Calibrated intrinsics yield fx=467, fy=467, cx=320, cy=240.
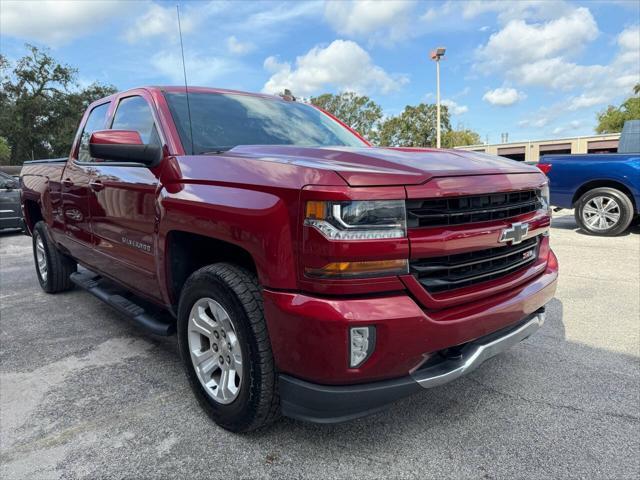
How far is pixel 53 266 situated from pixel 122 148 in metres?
3.01

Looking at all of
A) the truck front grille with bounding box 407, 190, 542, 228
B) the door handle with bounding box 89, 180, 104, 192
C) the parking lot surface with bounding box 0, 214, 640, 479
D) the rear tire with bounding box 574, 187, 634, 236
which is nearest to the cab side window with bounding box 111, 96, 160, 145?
the door handle with bounding box 89, 180, 104, 192

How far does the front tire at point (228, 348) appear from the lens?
2.07 meters

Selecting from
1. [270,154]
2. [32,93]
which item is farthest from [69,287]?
[32,93]

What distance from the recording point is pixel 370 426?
2398 millimetres

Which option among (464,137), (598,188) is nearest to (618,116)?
(464,137)

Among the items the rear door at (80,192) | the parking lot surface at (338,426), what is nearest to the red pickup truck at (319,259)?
the parking lot surface at (338,426)

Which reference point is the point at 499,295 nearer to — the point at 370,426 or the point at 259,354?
the point at 370,426

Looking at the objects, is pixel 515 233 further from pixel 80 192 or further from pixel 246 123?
pixel 80 192

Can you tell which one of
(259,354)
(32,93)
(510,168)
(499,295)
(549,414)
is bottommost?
(549,414)

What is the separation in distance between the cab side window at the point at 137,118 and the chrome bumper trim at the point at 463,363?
201cm

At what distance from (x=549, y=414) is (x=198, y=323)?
1.92 metres

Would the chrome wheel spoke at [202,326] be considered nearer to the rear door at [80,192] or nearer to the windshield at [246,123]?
the windshield at [246,123]

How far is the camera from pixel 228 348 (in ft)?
7.50

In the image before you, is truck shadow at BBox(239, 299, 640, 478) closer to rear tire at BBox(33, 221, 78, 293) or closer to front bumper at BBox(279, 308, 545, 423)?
front bumper at BBox(279, 308, 545, 423)
